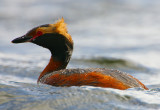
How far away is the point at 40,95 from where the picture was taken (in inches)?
320

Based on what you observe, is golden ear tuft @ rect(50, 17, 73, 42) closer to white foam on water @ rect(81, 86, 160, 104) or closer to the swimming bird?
the swimming bird

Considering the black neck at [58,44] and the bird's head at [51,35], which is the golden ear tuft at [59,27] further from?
the black neck at [58,44]

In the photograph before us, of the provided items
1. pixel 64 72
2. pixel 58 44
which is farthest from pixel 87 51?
pixel 64 72

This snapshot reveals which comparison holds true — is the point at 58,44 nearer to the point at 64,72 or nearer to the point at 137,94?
the point at 64,72

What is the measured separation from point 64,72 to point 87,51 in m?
7.99

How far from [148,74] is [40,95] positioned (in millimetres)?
6288

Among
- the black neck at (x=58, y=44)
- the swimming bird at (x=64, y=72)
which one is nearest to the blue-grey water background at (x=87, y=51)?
the swimming bird at (x=64, y=72)

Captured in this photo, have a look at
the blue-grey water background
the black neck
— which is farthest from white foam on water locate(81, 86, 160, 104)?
the black neck

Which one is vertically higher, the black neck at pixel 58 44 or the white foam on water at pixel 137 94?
the black neck at pixel 58 44

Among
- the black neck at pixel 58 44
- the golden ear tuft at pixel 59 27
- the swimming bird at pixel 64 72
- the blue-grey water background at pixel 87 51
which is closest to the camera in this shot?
the blue-grey water background at pixel 87 51

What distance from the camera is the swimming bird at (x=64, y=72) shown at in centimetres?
802

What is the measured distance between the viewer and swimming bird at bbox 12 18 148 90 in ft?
26.3

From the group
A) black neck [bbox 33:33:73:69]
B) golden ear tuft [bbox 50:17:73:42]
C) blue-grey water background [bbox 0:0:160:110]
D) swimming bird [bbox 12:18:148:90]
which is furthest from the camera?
black neck [bbox 33:33:73:69]

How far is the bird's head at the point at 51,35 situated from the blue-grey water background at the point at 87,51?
1.13 metres
